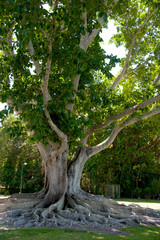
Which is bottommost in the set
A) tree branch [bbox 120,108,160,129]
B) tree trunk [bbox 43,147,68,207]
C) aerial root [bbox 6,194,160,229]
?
aerial root [bbox 6,194,160,229]

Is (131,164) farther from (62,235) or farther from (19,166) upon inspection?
(62,235)

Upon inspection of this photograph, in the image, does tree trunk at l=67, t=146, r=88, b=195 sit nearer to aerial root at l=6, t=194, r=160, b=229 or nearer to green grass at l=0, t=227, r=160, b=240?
aerial root at l=6, t=194, r=160, b=229

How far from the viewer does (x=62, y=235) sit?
5.60 m

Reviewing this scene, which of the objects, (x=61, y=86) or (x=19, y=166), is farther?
(x=19, y=166)

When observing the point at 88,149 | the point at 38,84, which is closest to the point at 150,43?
the point at 88,149

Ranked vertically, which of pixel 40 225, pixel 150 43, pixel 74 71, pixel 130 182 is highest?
pixel 150 43

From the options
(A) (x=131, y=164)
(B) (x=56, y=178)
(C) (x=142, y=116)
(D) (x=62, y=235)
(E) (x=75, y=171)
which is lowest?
(D) (x=62, y=235)

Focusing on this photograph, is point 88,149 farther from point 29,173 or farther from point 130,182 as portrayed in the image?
point 29,173

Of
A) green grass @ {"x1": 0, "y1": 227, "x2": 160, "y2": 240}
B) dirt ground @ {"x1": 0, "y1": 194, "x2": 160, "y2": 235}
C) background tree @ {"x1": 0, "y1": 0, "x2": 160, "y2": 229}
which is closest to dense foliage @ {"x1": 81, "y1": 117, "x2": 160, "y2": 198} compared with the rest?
background tree @ {"x1": 0, "y1": 0, "x2": 160, "y2": 229}

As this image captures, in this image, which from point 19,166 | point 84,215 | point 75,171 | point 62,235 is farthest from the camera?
point 19,166

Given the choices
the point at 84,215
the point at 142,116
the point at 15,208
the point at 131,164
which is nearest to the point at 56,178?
the point at 15,208

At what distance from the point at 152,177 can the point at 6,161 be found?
50.3ft

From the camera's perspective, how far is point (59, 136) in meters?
7.75

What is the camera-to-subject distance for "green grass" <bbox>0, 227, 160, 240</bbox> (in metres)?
5.37
